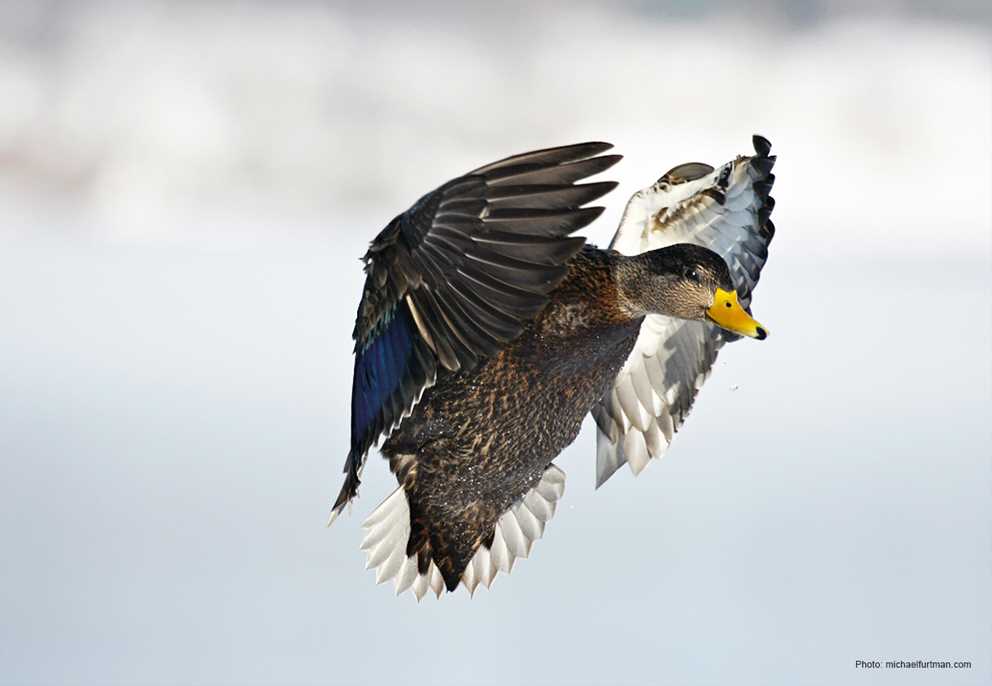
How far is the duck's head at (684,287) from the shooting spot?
9.01ft

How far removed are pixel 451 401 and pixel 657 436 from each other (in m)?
0.72

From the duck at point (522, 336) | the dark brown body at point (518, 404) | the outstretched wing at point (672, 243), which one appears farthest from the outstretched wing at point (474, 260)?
the outstretched wing at point (672, 243)

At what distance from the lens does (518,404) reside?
2.73 m

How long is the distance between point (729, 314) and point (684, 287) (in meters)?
0.10

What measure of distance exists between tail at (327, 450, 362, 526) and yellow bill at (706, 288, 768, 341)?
0.73 metres

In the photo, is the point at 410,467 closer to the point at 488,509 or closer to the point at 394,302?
the point at 488,509

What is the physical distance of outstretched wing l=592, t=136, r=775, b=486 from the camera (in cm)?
299

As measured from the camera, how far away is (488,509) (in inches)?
116

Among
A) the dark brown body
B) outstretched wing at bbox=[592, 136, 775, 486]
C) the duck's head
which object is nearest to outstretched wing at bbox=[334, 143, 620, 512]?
the dark brown body

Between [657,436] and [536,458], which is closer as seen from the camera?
[536,458]

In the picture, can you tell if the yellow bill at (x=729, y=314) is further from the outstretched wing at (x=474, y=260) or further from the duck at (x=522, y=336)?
the outstretched wing at (x=474, y=260)

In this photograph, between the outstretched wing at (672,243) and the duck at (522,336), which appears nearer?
the duck at (522,336)

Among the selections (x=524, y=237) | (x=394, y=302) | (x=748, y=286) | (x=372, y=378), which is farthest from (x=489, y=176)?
(x=748, y=286)

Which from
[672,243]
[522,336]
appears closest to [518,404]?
[522,336]
